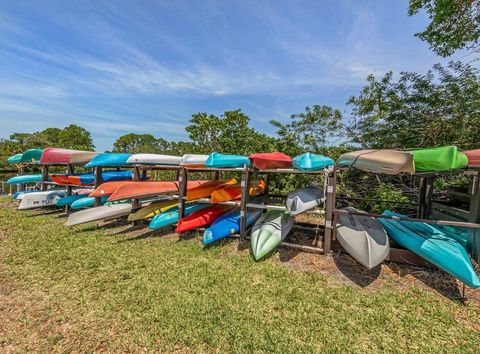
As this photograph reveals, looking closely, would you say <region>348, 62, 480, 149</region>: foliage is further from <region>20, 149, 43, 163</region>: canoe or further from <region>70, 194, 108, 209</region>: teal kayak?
<region>20, 149, 43, 163</region>: canoe

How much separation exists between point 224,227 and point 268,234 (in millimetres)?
874

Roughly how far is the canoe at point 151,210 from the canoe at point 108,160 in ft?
4.17

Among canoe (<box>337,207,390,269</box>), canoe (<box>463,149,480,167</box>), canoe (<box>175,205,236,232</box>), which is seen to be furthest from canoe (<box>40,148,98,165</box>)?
canoe (<box>463,149,480,167</box>)

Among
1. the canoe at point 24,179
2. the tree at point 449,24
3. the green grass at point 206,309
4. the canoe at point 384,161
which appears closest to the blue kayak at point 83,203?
the green grass at point 206,309

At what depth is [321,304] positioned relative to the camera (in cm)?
253

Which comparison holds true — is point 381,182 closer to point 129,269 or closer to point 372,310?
point 372,310

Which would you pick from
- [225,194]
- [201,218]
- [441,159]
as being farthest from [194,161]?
[441,159]

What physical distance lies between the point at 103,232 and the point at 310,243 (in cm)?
423

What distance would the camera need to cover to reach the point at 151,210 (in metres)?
5.34

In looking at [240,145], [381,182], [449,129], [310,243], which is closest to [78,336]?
[310,243]

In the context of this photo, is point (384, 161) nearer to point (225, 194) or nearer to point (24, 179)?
point (225, 194)

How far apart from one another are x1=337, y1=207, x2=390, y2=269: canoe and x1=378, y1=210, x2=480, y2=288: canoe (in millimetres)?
302

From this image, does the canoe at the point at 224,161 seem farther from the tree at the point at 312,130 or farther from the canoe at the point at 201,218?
the tree at the point at 312,130

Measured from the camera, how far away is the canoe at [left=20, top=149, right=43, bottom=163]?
748cm
